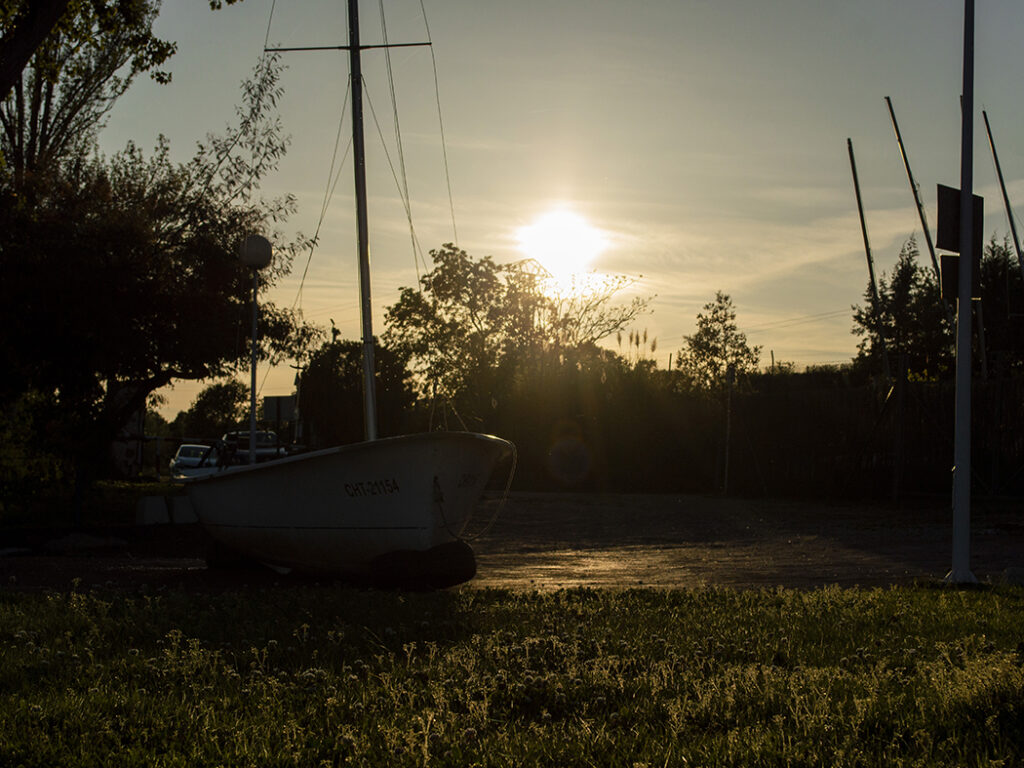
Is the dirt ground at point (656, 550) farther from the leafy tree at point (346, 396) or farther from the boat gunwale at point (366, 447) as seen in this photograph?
the leafy tree at point (346, 396)

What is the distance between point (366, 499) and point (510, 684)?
5.54 metres

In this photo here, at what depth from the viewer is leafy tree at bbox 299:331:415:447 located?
50841 millimetres

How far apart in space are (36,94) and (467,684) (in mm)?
25282

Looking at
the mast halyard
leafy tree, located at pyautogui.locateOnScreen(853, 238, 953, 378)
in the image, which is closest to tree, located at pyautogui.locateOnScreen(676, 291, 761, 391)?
leafy tree, located at pyautogui.locateOnScreen(853, 238, 953, 378)

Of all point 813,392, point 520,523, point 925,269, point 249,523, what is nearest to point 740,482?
point 813,392

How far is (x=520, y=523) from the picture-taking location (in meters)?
18.9

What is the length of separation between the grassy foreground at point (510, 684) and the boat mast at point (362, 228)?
14.4ft

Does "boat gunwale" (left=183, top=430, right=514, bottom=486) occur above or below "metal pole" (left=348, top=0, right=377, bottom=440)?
below

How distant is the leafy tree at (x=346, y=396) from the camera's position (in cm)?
5084

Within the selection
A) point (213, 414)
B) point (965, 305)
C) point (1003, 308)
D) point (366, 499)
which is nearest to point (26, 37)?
point (366, 499)

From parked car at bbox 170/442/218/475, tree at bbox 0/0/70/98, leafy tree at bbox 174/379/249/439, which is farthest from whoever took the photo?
leafy tree at bbox 174/379/249/439

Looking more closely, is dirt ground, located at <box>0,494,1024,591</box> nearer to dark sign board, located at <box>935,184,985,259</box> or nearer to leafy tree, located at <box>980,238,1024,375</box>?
dark sign board, located at <box>935,184,985,259</box>

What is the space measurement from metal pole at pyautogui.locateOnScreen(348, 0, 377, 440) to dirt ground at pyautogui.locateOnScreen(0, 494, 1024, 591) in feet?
6.42

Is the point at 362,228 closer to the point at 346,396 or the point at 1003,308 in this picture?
the point at 1003,308
